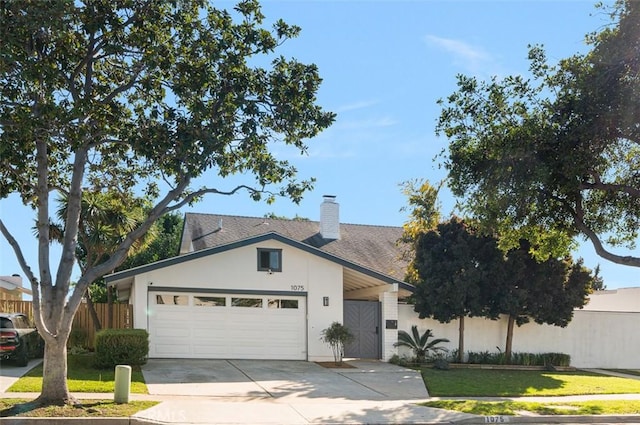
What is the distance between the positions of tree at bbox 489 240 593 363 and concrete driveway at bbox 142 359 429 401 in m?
5.01

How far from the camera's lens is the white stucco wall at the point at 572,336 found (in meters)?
23.5

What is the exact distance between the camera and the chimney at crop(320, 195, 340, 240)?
1134 inches

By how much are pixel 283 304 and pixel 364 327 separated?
324 centimetres

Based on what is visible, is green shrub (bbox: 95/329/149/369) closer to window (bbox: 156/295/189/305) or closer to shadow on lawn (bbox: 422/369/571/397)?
window (bbox: 156/295/189/305)

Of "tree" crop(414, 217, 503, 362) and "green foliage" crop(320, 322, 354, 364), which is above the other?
"tree" crop(414, 217, 503, 362)

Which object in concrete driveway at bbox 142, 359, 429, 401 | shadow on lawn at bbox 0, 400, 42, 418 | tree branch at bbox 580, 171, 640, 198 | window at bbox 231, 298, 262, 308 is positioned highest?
tree branch at bbox 580, 171, 640, 198

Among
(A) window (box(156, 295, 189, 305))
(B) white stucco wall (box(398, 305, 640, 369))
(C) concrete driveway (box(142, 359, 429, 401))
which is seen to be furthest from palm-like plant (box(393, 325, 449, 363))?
(A) window (box(156, 295, 189, 305))

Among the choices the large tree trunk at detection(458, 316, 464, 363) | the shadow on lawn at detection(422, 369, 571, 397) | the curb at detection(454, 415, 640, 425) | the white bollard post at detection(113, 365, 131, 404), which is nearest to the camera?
the white bollard post at detection(113, 365, 131, 404)

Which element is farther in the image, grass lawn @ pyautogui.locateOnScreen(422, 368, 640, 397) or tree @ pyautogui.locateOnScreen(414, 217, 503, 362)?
tree @ pyautogui.locateOnScreen(414, 217, 503, 362)

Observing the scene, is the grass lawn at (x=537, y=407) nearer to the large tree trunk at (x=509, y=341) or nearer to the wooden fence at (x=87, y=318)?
the large tree trunk at (x=509, y=341)

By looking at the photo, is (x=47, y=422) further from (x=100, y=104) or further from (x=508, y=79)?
(x=508, y=79)

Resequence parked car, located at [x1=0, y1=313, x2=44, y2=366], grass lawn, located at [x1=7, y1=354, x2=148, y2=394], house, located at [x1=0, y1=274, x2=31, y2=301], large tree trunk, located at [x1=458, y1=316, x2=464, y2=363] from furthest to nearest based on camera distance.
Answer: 1. house, located at [x1=0, y1=274, x2=31, y2=301]
2. large tree trunk, located at [x1=458, y1=316, x2=464, y2=363]
3. parked car, located at [x1=0, y1=313, x2=44, y2=366]
4. grass lawn, located at [x1=7, y1=354, x2=148, y2=394]

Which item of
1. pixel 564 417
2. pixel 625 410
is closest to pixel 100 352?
pixel 564 417

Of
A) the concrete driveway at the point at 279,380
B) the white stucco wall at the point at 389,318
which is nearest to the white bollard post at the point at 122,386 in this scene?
the concrete driveway at the point at 279,380
